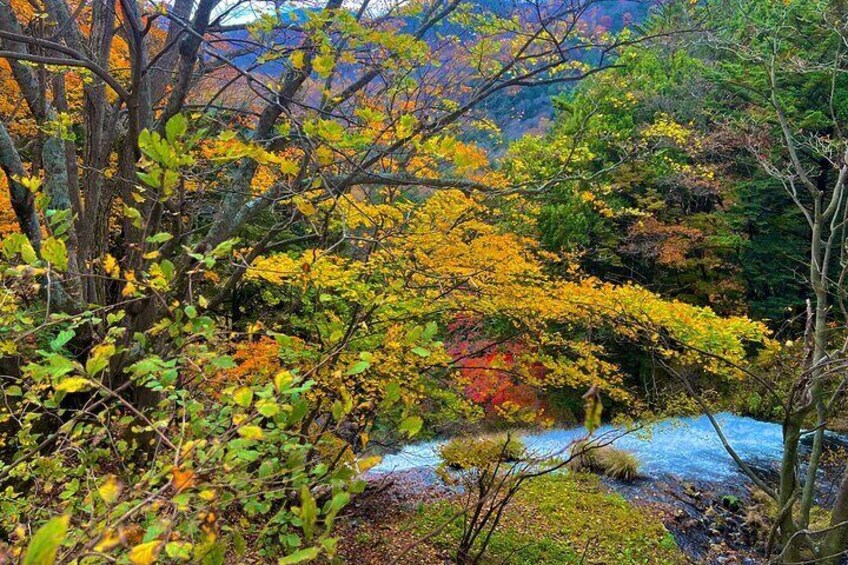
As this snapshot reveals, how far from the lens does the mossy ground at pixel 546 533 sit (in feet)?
18.6

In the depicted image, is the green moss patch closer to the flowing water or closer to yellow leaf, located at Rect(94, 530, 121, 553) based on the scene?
the flowing water

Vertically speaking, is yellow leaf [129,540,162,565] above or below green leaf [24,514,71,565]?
below

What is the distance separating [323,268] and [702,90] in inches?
624

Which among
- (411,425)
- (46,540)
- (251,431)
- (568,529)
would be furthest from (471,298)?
(46,540)

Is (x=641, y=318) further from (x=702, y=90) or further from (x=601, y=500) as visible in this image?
(x=702, y=90)

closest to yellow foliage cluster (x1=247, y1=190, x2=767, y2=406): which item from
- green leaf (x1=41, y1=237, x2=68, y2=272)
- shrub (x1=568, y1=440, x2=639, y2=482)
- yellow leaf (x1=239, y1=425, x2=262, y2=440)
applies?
shrub (x1=568, y1=440, x2=639, y2=482)

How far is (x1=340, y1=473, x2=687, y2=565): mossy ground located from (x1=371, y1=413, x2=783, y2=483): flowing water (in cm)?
132

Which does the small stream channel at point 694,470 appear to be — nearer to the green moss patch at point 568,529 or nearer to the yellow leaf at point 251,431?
the green moss patch at point 568,529

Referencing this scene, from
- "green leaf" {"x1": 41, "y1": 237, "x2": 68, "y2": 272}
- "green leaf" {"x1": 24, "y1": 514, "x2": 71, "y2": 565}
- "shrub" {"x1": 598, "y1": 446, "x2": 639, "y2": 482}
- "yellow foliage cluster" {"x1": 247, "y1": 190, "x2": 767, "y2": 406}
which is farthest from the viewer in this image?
"shrub" {"x1": 598, "y1": 446, "x2": 639, "y2": 482}

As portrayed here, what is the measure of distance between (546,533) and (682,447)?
5.27m

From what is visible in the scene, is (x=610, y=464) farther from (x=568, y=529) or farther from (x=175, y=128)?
(x=175, y=128)

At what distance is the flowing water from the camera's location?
9.09m

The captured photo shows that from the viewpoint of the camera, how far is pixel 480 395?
779 cm

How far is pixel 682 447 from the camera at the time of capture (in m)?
10.2
